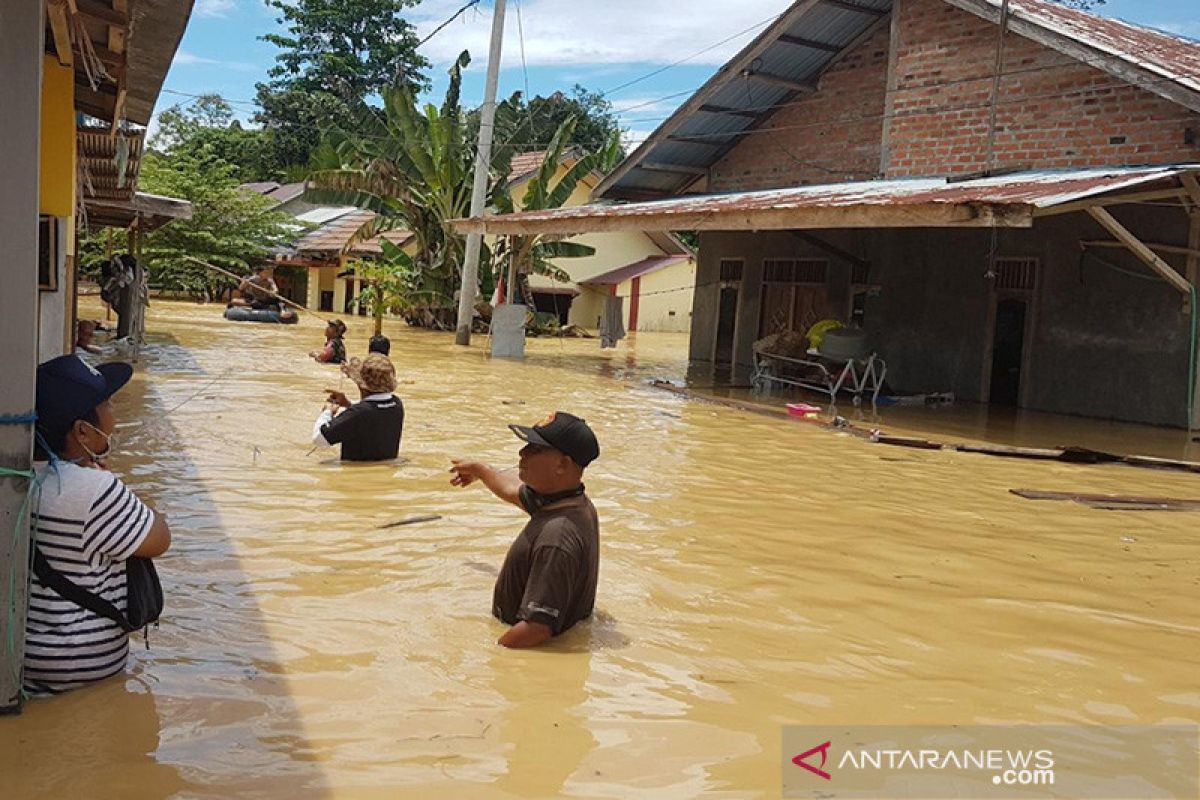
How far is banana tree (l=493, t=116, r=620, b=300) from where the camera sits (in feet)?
78.9

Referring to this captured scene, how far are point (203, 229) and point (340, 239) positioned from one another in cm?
430

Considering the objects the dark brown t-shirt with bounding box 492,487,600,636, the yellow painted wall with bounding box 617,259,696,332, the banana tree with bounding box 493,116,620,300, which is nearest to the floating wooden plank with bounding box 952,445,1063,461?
the dark brown t-shirt with bounding box 492,487,600,636

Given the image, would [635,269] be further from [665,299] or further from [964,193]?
[964,193]

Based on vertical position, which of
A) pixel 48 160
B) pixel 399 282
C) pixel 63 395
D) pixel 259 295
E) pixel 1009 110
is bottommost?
pixel 63 395

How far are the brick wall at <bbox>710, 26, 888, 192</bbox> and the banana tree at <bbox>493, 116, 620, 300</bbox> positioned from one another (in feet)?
15.2

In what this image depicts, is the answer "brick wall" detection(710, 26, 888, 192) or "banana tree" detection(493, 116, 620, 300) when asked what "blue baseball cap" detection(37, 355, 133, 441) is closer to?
"brick wall" detection(710, 26, 888, 192)

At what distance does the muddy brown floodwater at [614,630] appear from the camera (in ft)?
10.8

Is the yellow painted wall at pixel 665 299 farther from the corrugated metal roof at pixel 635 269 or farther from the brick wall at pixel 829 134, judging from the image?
the brick wall at pixel 829 134

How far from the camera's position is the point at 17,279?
327 cm

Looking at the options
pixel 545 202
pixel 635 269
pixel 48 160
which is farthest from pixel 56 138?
pixel 635 269

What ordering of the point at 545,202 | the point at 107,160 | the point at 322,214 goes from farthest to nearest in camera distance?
the point at 322,214 < the point at 545,202 < the point at 107,160

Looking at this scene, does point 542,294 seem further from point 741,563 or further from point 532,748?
point 532,748

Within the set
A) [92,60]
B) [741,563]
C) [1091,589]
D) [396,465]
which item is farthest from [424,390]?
[1091,589]

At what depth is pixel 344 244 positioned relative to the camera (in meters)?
36.1
